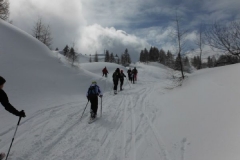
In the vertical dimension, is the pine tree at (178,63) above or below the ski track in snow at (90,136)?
above

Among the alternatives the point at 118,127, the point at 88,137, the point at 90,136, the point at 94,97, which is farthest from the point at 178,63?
the point at 88,137

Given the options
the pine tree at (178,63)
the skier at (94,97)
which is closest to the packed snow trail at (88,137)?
the skier at (94,97)

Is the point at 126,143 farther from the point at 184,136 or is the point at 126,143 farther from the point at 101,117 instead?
the point at 101,117

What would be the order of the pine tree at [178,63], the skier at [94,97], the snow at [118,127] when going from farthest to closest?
the pine tree at [178,63] → the skier at [94,97] → the snow at [118,127]

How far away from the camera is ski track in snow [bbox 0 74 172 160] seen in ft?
15.5

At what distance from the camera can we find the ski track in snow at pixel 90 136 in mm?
4715

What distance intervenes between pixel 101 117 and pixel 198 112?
4535 mm

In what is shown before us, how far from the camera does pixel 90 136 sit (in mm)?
5891

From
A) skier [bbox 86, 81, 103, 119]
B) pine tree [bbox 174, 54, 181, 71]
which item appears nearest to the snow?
skier [bbox 86, 81, 103, 119]

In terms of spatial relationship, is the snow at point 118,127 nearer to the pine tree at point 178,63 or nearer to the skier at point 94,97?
the skier at point 94,97

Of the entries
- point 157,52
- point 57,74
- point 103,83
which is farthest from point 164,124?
point 157,52

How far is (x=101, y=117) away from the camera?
8.12 metres

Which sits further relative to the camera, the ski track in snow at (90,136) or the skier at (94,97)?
the skier at (94,97)

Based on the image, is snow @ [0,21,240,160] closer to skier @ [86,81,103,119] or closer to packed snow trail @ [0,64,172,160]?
packed snow trail @ [0,64,172,160]
